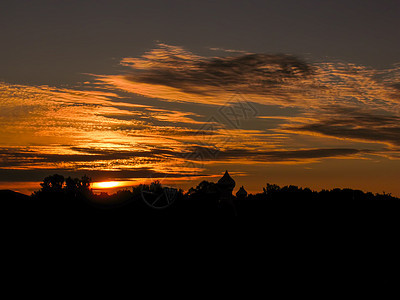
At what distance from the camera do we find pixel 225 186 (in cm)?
5306

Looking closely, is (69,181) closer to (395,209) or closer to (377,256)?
(395,209)

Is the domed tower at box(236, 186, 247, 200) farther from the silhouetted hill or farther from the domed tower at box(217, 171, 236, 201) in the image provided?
the silhouetted hill

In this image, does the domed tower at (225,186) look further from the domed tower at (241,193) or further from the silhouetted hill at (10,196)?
the domed tower at (241,193)

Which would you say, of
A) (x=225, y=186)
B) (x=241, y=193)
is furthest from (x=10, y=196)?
(x=241, y=193)

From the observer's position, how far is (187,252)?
38000mm

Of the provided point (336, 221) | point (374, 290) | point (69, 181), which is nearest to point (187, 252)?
point (374, 290)

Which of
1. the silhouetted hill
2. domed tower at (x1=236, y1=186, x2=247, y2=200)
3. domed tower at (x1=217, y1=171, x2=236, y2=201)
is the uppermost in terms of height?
domed tower at (x1=236, y1=186, x2=247, y2=200)

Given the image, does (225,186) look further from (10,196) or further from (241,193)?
(241,193)

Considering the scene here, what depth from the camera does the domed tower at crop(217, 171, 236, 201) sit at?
2074 inches

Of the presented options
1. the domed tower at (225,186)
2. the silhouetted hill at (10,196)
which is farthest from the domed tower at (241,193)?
the silhouetted hill at (10,196)

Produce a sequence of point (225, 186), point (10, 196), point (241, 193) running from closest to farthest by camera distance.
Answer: point (225, 186) → point (10, 196) → point (241, 193)

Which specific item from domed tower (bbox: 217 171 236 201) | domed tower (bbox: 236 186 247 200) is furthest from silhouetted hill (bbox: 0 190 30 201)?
domed tower (bbox: 236 186 247 200)

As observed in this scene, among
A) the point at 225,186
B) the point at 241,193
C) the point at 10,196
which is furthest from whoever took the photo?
the point at 241,193

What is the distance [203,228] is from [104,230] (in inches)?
456
